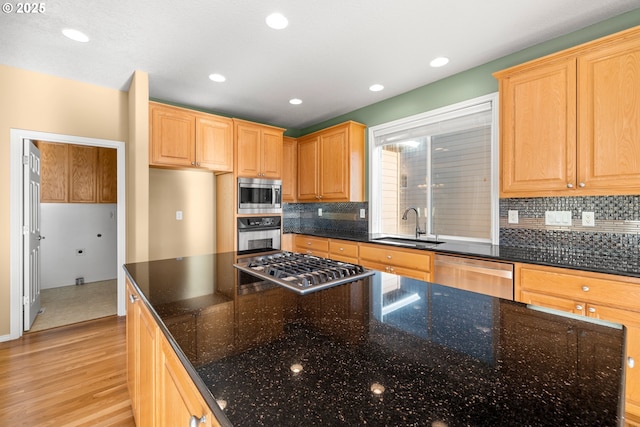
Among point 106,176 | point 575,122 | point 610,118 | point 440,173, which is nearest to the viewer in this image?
point 610,118

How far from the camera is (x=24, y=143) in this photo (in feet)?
9.29

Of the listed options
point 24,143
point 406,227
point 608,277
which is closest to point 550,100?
point 608,277

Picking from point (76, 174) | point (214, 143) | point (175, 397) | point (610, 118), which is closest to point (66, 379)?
point (175, 397)

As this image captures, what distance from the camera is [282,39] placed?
229 centimetres

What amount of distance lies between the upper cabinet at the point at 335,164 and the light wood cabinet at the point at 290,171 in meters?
0.23

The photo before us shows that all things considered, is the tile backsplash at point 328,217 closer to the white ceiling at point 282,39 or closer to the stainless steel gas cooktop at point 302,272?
the white ceiling at point 282,39

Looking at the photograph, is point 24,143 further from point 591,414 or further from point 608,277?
point 608,277

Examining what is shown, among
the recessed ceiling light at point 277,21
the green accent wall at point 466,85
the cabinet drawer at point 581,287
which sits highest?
the recessed ceiling light at point 277,21

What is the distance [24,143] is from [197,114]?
64.1 inches

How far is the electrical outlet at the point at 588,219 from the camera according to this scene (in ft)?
7.08

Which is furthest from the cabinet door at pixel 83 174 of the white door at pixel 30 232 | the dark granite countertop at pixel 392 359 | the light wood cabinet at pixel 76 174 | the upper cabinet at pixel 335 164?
the dark granite countertop at pixel 392 359

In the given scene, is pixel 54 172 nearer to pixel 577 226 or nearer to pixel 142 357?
pixel 142 357

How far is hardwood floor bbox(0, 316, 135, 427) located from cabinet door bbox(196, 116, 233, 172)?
2.01 m

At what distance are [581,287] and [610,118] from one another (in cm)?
111
